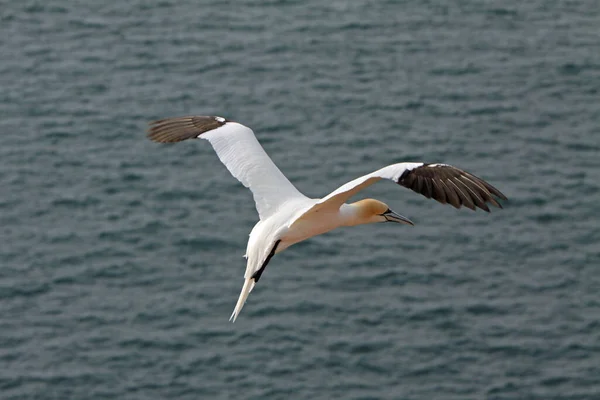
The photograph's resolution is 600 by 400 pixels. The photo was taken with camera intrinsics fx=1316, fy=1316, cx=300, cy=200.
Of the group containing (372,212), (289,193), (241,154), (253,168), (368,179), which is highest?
(368,179)

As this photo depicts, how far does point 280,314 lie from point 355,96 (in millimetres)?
7173

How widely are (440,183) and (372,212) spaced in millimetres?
2434

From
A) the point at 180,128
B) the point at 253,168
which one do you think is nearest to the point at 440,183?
the point at 253,168

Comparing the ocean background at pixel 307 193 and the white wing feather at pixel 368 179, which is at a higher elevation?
the white wing feather at pixel 368 179

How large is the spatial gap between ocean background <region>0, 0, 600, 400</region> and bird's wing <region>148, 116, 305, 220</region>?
8619mm

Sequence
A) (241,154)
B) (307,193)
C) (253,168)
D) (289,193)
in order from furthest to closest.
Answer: (307,193), (241,154), (253,168), (289,193)

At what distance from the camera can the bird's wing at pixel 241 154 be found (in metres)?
14.8

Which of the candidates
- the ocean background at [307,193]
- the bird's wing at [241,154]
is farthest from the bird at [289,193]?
the ocean background at [307,193]

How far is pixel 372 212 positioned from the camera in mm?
14930

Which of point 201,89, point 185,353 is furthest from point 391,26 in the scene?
point 185,353

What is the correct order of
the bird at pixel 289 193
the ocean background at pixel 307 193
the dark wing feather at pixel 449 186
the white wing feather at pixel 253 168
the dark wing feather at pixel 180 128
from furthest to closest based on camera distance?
the ocean background at pixel 307 193 < the dark wing feather at pixel 180 128 < the white wing feather at pixel 253 168 < the bird at pixel 289 193 < the dark wing feather at pixel 449 186

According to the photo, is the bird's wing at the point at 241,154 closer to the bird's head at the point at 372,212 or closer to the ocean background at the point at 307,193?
the bird's head at the point at 372,212

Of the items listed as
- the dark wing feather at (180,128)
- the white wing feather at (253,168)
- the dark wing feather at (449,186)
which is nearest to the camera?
the dark wing feather at (449,186)

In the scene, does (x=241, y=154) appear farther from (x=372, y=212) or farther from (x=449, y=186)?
(x=449, y=186)
